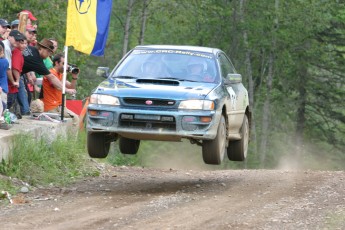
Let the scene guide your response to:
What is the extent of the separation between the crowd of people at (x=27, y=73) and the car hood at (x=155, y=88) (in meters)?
1.75

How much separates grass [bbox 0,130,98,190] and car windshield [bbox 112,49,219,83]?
1.62 metres

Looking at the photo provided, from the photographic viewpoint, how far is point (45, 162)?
49.9ft

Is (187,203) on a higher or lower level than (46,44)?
lower

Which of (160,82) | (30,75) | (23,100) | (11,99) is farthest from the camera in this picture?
(30,75)

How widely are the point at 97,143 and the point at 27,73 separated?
12.3ft

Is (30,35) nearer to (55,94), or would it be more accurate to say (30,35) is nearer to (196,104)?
(55,94)

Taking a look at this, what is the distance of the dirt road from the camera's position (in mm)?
11156

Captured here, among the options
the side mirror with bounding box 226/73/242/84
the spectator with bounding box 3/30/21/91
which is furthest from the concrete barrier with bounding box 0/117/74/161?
the side mirror with bounding box 226/73/242/84

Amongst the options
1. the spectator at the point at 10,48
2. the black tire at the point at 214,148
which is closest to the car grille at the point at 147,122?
the black tire at the point at 214,148

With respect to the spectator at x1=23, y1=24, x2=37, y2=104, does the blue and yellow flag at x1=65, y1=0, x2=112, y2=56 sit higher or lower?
higher

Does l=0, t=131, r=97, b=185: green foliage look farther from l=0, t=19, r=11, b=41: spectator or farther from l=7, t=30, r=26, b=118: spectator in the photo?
l=0, t=19, r=11, b=41: spectator

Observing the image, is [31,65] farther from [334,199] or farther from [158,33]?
[158,33]

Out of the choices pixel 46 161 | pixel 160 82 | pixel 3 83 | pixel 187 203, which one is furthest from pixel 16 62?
pixel 187 203

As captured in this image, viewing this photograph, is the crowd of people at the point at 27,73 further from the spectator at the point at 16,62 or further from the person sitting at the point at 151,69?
the person sitting at the point at 151,69
